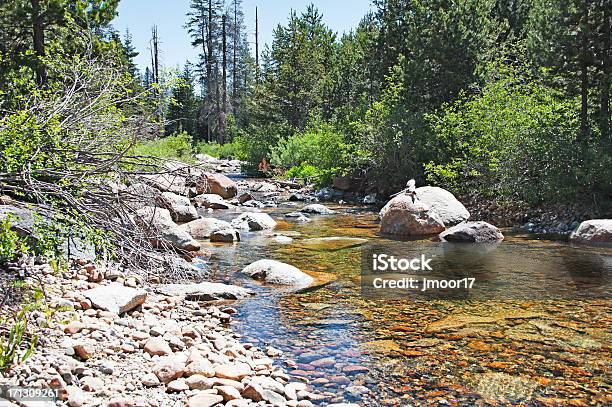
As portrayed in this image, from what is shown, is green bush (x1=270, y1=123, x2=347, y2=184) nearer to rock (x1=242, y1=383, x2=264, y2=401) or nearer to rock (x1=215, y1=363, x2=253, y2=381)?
rock (x1=215, y1=363, x2=253, y2=381)

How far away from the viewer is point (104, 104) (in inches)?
307

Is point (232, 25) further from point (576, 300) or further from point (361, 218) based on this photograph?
point (576, 300)

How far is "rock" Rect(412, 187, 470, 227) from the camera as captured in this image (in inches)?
520

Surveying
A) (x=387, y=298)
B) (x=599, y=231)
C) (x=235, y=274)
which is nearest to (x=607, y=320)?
(x=387, y=298)

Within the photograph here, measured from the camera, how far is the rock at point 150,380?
395cm

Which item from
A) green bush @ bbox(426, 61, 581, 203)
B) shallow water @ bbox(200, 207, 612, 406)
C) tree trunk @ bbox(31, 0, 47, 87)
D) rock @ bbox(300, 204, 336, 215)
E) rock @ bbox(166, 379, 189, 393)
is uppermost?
tree trunk @ bbox(31, 0, 47, 87)

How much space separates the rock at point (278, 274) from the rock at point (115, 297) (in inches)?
97.6

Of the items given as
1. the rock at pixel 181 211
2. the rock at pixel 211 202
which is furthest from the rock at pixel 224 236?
the rock at pixel 211 202

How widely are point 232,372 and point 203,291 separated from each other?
2.60 meters

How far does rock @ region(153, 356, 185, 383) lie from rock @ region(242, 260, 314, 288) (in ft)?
12.0

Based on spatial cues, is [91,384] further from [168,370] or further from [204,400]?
[204,400]

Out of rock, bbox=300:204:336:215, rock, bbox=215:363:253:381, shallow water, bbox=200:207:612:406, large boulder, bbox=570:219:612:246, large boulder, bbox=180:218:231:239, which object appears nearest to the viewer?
rock, bbox=215:363:253:381

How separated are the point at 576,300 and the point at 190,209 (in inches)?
347

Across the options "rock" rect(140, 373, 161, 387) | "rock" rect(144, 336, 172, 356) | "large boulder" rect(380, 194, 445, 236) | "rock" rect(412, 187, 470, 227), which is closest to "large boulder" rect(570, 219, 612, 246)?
"rock" rect(412, 187, 470, 227)
